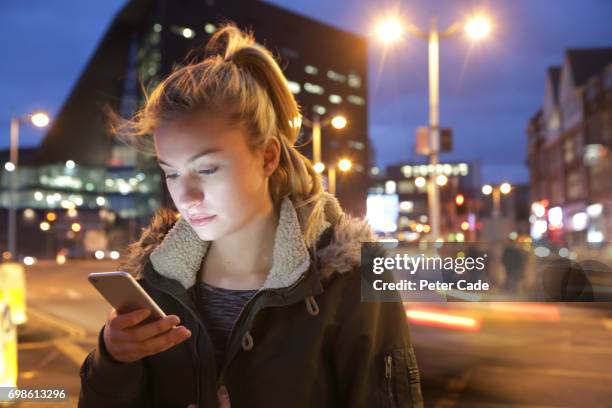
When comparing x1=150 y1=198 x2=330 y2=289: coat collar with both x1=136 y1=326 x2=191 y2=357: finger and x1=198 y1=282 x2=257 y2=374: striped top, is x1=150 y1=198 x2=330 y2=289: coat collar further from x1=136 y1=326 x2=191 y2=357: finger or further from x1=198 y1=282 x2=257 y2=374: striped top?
x1=136 y1=326 x2=191 y2=357: finger

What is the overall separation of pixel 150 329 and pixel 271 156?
572 millimetres

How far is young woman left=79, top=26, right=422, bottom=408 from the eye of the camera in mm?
1758

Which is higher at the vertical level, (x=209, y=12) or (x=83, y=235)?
(x=209, y=12)

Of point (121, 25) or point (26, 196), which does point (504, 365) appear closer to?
point (121, 25)

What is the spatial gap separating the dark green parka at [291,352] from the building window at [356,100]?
93397 millimetres

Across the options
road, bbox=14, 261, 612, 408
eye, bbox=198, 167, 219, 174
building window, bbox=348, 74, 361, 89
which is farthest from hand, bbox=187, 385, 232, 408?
building window, bbox=348, 74, 361, 89

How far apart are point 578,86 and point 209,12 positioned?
3570 centimetres

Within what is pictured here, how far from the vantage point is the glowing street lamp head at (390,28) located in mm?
18297

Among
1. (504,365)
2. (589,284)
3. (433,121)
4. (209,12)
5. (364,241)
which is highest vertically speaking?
(209,12)

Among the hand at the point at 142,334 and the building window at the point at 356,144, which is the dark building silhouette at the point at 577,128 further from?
the hand at the point at 142,334

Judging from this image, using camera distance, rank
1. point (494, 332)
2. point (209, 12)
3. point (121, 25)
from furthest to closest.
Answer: point (121, 25) → point (209, 12) → point (494, 332)

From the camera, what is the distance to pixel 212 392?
1850mm

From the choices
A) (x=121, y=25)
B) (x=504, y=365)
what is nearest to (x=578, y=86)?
(x=121, y=25)

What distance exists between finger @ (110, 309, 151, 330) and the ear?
504mm
